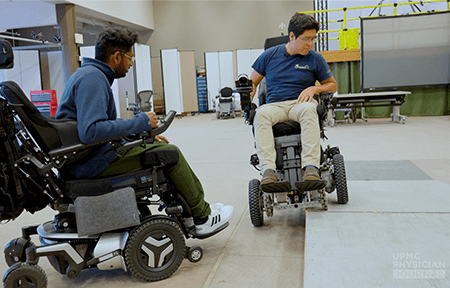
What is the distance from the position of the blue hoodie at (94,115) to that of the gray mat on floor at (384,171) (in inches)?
88.3

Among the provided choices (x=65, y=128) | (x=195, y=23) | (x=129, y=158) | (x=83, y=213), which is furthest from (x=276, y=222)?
(x=195, y=23)

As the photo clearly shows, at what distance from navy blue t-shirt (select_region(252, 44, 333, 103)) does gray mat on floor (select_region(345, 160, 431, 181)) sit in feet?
3.65

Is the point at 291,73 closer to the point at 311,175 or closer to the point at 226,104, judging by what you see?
the point at 311,175

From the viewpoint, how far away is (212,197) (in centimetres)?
315

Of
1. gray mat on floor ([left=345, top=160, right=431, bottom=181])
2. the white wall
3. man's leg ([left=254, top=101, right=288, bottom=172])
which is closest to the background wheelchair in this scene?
the white wall

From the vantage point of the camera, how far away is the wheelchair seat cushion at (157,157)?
1795 millimetres

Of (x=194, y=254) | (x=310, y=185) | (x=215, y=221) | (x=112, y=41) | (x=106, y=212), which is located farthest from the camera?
(x=310, y=185)

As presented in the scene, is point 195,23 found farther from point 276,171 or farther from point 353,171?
point 276,171

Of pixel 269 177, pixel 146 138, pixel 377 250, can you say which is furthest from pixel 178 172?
pixel 377 250

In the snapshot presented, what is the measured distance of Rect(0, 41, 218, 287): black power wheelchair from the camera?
5.06 ft

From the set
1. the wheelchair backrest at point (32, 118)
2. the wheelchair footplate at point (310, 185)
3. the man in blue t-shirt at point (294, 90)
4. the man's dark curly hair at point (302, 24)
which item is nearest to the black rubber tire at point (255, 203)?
the man in blue t-shirt at point (294, 90)

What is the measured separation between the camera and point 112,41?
5.88 ft

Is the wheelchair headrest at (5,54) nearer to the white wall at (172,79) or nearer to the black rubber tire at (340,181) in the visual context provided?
the black rubber tire at (340,181)

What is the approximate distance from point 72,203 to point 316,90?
1.61 metres
